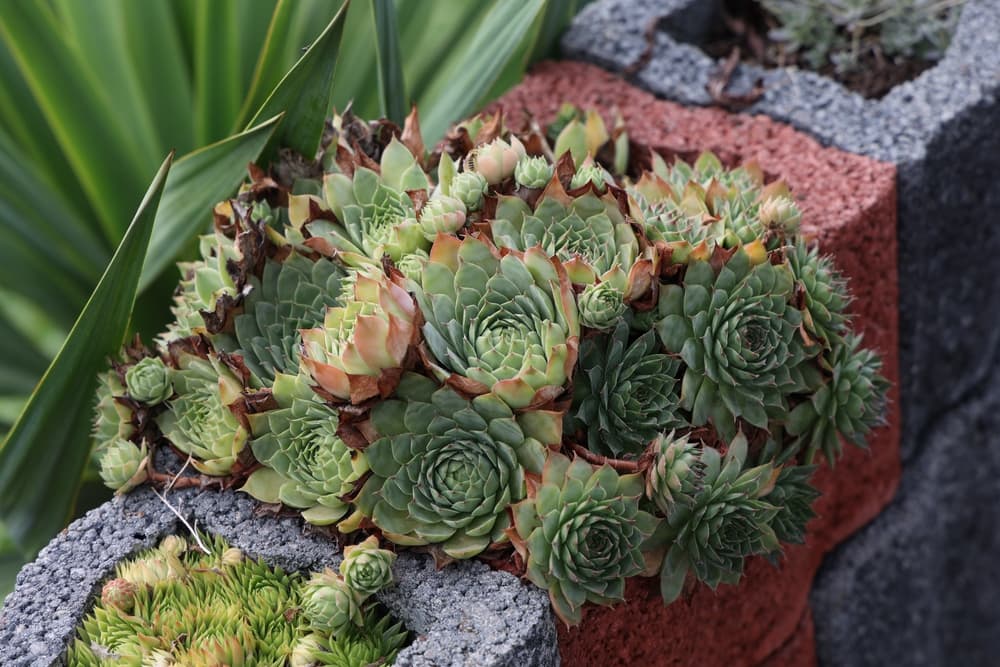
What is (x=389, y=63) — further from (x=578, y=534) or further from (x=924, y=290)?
(x=924, y=290)

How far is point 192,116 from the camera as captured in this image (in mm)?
1541

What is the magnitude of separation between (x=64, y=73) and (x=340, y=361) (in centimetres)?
71

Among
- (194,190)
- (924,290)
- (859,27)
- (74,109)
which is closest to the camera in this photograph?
(194,190)

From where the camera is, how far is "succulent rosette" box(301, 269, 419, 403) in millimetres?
974

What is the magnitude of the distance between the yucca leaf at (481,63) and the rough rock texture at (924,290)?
35 cm

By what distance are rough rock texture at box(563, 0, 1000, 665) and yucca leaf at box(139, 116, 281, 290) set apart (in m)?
0.73

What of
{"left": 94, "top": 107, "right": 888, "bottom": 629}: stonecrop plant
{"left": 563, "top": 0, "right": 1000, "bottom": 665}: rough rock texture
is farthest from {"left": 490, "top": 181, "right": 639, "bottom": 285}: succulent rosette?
{"left": 563, "top": 0, "right": 1000, "bottom": 665}: rough rock texture

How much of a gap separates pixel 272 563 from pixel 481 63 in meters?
0.73

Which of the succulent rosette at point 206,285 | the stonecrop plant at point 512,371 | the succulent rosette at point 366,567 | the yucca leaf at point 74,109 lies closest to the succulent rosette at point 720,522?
the stonecrop plant at point 512,371

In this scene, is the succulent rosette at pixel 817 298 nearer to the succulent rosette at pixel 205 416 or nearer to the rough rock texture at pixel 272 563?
the rough rock texture at pixel 272 563

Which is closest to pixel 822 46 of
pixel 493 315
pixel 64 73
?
pixel 493 315

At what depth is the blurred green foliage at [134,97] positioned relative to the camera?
138 centimetres

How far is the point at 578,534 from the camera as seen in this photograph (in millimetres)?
951

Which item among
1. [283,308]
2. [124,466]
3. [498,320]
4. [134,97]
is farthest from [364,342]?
[134,97]
